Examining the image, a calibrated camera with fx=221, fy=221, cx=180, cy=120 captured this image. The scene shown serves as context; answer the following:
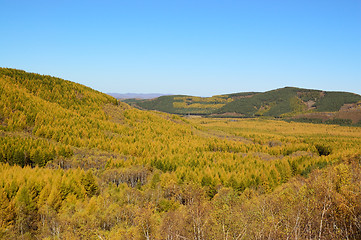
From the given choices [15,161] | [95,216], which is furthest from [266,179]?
[15,161]

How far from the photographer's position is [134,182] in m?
47.4

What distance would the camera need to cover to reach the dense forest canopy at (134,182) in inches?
958

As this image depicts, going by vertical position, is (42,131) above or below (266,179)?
above

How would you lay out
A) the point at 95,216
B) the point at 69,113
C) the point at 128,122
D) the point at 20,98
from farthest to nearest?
the point at 128,122 → the point at 69,113 → the point at 20,98 → the point at 95,216

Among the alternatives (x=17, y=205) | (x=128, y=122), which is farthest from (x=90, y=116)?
(x=17, y=205)

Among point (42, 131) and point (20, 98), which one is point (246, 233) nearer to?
point (42, 131)

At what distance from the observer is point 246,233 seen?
23.4 metres

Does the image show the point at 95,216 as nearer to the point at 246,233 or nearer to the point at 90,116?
the point at 246,233

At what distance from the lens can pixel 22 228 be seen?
25.3 meters

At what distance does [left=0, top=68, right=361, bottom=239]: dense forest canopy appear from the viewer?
2433cm

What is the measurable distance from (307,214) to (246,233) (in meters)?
7.06

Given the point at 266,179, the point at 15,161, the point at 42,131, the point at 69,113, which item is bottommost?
the point at 266,179

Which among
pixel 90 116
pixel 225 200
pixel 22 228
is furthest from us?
pixel 90 116

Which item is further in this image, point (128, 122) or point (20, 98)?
point (128, 122)
